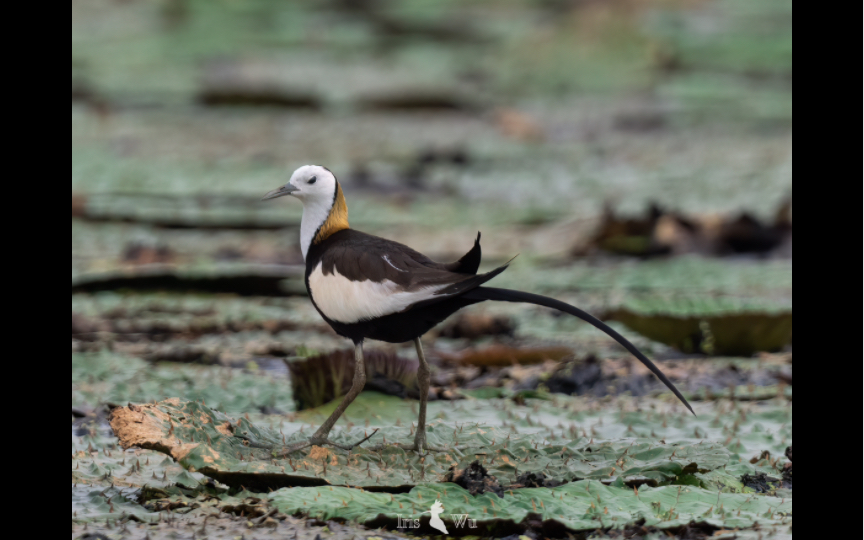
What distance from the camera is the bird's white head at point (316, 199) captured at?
3.47 m

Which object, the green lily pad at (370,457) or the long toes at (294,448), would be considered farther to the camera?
the long toes at (294,448)

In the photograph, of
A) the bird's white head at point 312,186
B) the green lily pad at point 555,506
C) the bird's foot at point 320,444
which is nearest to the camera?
the green lily pad at point 555,506

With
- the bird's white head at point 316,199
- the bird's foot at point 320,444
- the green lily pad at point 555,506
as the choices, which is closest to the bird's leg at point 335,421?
the bird's foot at point 320,444

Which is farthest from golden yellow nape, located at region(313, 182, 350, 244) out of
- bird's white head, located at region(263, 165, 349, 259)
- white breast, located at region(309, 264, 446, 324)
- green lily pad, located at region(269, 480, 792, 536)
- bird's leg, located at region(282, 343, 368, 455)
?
green lily pad, located at region(269, 480, 792, 536)

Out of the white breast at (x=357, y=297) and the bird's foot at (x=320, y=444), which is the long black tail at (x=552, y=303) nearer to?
the white breast at (x=357, y=297)

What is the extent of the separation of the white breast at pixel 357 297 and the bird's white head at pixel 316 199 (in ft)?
0.66

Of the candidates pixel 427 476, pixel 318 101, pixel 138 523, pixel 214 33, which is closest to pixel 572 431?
pixel 427 476

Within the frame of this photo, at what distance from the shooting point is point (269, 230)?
7688 millimetres

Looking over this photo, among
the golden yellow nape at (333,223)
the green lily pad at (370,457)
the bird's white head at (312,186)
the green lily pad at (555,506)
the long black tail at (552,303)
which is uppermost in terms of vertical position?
the bird's white head at (312,186)

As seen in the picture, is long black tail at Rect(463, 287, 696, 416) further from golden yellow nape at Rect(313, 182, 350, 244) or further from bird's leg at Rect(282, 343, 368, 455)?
golden yellow nape at Rect(313, 182, 350, 244)

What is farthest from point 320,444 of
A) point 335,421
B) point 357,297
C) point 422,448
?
point 357,297

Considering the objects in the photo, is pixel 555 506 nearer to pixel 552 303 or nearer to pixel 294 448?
pixel 552 303

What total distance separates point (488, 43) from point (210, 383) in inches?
416
